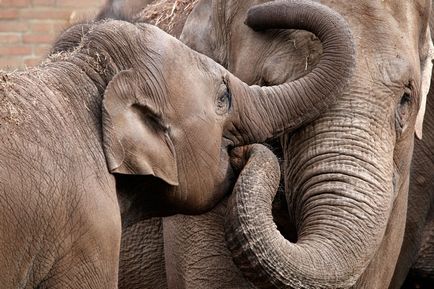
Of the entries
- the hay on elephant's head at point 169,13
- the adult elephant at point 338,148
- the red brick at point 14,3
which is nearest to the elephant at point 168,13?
the hay on elephant's head at point 169,13

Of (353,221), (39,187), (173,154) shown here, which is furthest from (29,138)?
(353,221)

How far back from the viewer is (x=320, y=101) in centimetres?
663

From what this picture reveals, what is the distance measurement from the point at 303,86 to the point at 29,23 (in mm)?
6526

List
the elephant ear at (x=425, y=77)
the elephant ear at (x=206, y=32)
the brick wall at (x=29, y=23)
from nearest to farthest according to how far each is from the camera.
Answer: the elephant ear at (x=425, y=77) < the elephant ear at (x=206, y=32) < the brick wall at (x=29, y=23)

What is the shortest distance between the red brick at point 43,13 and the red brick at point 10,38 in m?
0.16

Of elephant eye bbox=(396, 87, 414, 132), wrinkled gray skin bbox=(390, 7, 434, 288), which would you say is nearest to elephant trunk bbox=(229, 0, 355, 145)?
elephant eye bbox=(396, 87, 414, 132)

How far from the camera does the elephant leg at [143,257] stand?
7875 mm

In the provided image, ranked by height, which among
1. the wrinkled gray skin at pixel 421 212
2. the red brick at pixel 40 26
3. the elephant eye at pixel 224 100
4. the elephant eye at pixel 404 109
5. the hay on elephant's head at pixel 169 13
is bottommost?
the red brick at pixel 40 26

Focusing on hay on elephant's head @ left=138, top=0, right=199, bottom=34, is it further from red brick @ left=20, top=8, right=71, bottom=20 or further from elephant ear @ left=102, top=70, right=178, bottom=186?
red brick @ left=20, top=8, right=71, bottom=20

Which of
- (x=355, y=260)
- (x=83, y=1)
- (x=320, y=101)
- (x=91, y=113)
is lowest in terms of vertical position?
(x=83, y=1)

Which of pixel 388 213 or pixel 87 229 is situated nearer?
pixel 87 229

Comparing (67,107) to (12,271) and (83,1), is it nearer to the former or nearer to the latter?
(12,271)

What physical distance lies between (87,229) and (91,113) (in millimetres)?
456

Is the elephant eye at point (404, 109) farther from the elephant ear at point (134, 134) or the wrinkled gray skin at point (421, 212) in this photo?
the wrinkled gray skin at point (421, 212)
